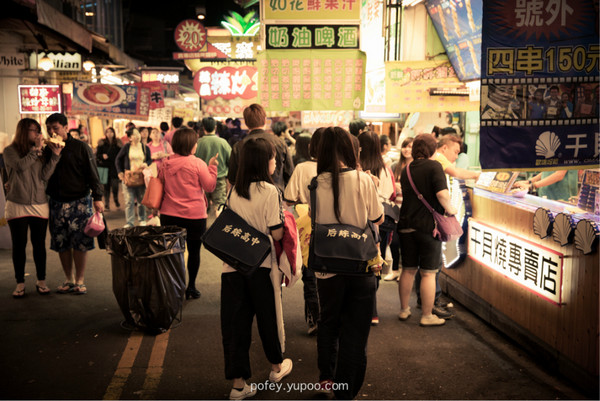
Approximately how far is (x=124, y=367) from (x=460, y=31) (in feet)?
20.6

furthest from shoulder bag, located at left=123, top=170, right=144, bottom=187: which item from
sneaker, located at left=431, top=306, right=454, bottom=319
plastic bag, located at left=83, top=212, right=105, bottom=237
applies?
sneaker, located at left=431, top=306, right=454, bottom=319

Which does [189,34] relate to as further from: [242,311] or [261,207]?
[242,311]

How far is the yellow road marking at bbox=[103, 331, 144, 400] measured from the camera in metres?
4.39

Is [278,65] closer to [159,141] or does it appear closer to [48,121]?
[48,121]

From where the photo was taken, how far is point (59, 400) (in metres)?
4.27

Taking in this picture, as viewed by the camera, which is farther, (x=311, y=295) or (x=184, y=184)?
(x=184, y=184)

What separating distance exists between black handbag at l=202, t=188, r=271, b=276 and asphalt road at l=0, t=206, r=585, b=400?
3.74 ft

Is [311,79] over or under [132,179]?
over

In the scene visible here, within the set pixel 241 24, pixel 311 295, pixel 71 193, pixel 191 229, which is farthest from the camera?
pixel 241 24

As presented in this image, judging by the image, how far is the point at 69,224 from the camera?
6668 mm

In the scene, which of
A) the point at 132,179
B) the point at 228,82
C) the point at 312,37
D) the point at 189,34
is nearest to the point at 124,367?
the point at 312,37

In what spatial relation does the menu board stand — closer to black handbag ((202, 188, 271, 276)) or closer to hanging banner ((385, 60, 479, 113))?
hanging banner ((385, 60, 479, 113))

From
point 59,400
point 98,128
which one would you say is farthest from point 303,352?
point 98,128

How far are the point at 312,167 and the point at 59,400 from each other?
279 cm
